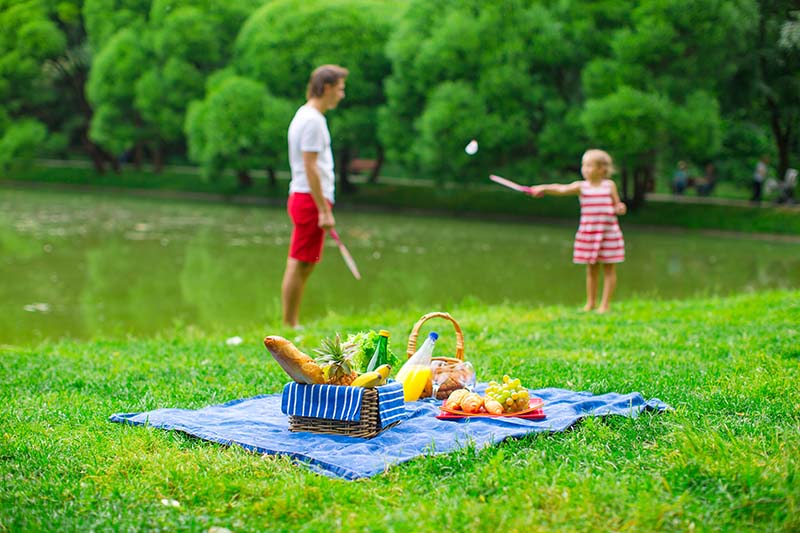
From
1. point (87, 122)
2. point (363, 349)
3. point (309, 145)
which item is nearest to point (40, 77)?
point (87, 122)

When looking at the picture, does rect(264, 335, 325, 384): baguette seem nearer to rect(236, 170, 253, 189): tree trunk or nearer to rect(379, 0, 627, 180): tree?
rect(379, 0, 627, 180): tree

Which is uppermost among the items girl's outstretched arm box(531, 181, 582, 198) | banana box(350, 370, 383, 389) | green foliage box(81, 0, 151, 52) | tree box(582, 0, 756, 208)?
green foliage box(81, 0, 151, 52)

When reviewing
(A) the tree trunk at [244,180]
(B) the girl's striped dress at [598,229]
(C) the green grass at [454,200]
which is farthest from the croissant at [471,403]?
(A) the tree trunk at [244,180]

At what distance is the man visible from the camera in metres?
7.67

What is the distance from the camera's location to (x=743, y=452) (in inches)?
143

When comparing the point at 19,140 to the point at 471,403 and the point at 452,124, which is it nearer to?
the point at 452,124

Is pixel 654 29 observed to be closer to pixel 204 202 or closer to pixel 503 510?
pixel 204 202

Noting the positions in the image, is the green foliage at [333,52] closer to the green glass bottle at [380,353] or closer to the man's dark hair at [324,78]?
the man's dark hair at [324,78]

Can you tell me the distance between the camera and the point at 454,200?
31.5 meters

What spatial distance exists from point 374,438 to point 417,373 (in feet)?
2.78

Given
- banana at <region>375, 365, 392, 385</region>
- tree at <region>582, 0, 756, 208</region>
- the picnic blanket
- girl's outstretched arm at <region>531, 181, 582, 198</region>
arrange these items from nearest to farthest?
1. the picnic blanket
2. banana at <region>375, 365, 392, 385</region>
3. girl's outstretched arm at <region>531, 181, 582, 198</region>
4. tree at <region>582, 0, 756, 208</region>

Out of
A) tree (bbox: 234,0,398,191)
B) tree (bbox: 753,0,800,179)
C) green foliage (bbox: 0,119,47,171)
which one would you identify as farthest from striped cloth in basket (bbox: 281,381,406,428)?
green foliage (bbox: 0,119,47,171)

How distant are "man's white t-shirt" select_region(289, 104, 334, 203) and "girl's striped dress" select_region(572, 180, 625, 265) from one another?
2941 mm

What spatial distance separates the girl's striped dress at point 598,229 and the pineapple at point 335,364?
5.47 metres
